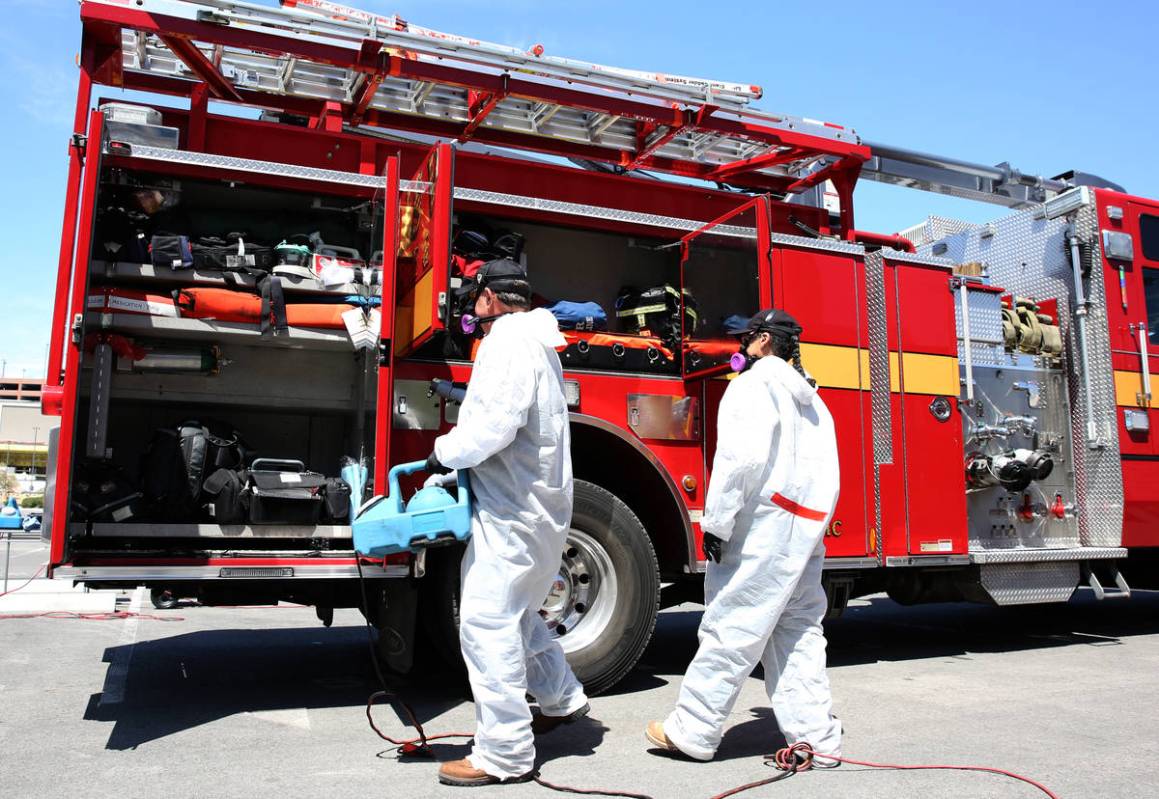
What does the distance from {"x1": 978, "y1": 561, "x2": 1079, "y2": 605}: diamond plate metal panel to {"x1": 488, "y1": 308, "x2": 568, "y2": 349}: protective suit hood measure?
3.86 meters

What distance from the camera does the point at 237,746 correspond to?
152 inches

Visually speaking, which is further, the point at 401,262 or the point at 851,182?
the point at 851,182

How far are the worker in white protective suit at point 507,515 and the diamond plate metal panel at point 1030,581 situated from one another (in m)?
3.77

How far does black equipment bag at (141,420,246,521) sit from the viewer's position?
177 inches

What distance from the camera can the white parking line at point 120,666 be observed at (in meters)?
4.84

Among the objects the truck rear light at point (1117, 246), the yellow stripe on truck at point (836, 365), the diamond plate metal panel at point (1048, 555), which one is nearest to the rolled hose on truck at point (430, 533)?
the yellow stripe on truck at point (836, 365)

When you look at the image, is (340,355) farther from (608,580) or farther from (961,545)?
(961,545)

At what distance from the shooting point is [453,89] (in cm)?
565

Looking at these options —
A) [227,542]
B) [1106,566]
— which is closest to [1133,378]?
[1106,566]

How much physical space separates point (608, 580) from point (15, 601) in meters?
6.97

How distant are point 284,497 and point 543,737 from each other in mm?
1690

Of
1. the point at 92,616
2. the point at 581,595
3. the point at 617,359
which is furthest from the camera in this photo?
the point at 92,616

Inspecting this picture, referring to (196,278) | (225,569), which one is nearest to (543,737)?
(225,569)

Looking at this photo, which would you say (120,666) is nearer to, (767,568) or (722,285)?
(767,568)
